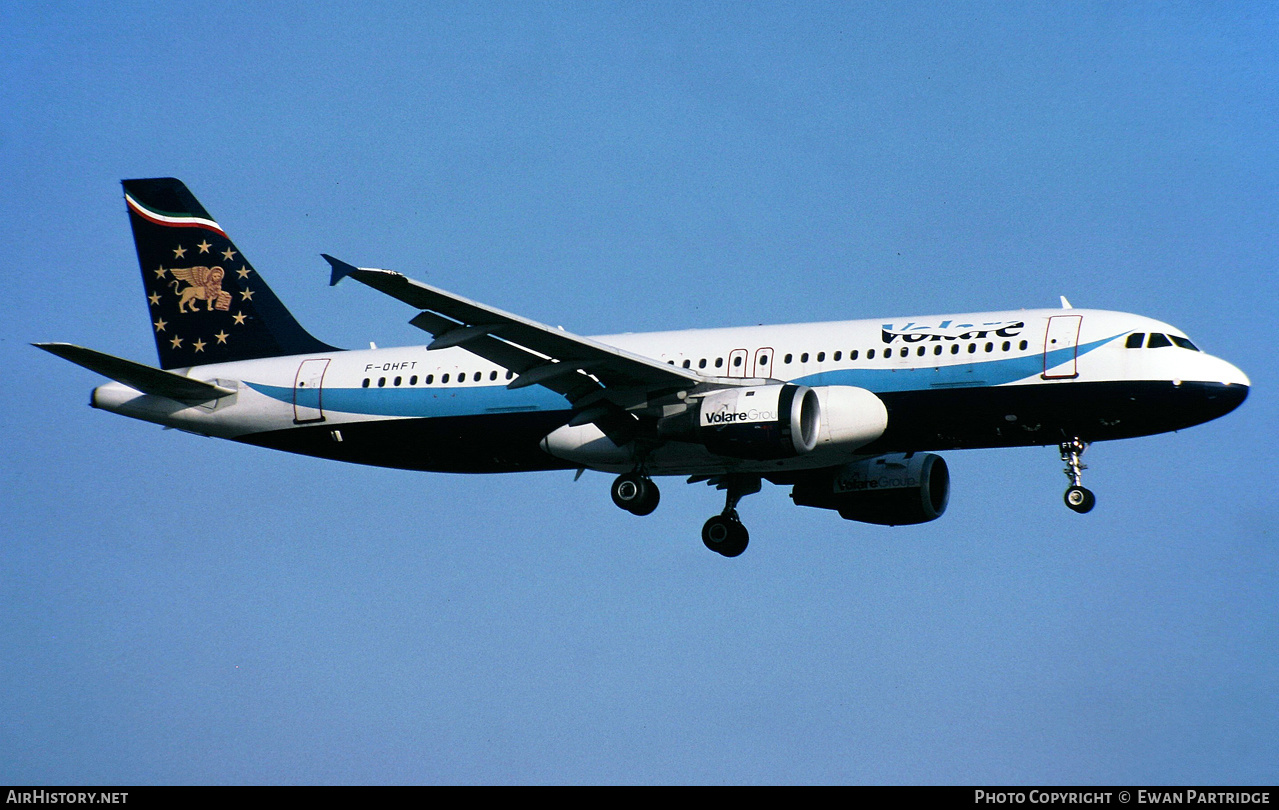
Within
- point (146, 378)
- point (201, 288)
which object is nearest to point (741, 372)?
point (146, 378)

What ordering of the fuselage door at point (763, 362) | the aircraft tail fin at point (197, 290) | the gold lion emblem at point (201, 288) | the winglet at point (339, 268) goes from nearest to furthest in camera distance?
the winglet at point (339, 268) → the fuselage door at point (763, 362) → the aircraft tail fin at point (197, 290) → the gold lion emblem at point (201, 288)

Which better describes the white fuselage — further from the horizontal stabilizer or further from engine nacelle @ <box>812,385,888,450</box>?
engine nacelle @ <box>812,385,888,450</box>

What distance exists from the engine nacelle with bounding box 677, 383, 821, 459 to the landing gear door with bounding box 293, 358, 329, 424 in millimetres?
10742

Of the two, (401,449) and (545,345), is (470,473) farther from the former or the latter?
(545,345)

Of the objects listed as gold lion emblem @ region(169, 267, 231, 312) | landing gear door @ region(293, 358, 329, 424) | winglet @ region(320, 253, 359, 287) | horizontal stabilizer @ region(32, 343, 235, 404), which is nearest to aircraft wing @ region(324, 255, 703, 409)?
winglet @ region(320, 253, 359, 287)

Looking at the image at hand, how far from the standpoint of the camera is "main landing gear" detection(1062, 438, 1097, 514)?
36500 millimetres

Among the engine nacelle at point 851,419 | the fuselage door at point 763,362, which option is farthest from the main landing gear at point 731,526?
the engine nacelle at point 851,419

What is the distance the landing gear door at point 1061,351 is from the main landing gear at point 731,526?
8691 mm

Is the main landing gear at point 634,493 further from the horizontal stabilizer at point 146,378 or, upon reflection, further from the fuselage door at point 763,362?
the horizontal stabilizer at point 146,378

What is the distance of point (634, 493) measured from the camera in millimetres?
38812

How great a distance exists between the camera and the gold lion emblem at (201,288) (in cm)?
4488

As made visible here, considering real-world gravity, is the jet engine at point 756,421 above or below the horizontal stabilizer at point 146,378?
below

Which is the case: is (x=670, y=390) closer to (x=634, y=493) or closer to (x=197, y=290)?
(x=634, y=493)

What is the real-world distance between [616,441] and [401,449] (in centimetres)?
605
